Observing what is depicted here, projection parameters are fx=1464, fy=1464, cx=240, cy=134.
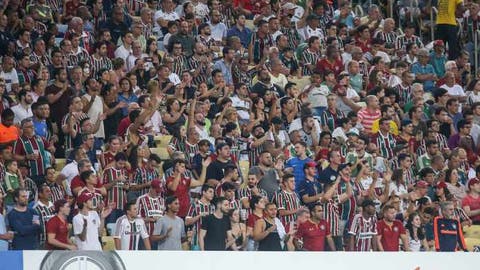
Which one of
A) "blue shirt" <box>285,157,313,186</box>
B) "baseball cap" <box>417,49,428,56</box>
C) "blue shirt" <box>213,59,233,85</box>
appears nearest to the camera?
"blue shirt" <box>285,157,313,186</box>

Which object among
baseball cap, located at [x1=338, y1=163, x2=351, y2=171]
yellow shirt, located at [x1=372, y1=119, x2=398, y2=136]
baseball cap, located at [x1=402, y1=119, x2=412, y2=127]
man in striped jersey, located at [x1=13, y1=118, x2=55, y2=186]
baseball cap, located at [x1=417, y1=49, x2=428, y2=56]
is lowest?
baseball cap, located at [x1=338, y1=163, x2=351, y2=171]

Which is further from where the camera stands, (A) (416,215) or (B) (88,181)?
(A) (416,215)

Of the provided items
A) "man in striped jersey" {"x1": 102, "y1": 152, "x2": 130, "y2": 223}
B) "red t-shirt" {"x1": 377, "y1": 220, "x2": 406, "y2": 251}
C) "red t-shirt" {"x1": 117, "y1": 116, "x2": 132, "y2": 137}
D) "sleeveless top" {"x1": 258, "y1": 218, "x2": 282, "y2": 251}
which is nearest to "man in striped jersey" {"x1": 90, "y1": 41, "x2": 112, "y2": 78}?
"red t-shirt" {"x1": 117, "y1": 116, "x2": 132, "y2": 137}

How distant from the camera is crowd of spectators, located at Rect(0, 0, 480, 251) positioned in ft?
57.0

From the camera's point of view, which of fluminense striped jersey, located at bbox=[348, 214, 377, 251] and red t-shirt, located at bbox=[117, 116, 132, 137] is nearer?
fluminense striped jersey, located at bbox=[348, 214, 377, 251]

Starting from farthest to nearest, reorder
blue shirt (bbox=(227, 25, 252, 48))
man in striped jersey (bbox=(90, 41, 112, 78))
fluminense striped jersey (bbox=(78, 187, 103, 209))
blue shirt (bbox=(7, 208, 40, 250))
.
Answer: blue shirt (bbox=(227, 25, 252, 48)) → man in striped jersey (bbox=(90, 41, 112, 78)) → fluminense striped jersey (bbox=(78, 187, 103, 209)) → blue shirt (bbox=(7, 208, 40, 250))

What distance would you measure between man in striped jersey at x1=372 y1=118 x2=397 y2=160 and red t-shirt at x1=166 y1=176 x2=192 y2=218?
3531 mm

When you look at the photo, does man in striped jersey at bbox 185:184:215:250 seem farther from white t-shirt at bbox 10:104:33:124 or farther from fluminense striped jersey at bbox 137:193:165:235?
white t-shirt at bbox 10:104:33:124

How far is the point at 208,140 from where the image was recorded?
19.3 meters

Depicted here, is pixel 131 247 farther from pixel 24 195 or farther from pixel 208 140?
pixel 208 140

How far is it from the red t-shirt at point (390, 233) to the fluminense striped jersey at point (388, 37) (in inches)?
263

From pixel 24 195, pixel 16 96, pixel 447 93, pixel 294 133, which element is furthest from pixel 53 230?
pixel 447 93

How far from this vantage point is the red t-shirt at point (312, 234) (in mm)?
17453

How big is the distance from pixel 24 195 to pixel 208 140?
3480 millimetres
